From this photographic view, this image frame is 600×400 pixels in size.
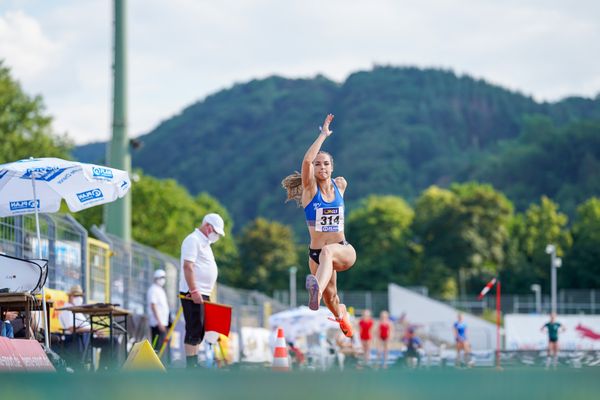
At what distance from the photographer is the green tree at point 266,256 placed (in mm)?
106938

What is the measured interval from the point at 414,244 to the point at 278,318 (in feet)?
258

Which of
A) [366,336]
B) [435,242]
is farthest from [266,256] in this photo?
[366,336]

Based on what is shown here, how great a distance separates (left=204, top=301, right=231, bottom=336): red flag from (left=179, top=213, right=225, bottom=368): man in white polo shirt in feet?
0.23

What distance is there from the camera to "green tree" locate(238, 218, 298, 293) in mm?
106938

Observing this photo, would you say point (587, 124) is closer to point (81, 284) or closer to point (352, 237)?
point (352, 237)

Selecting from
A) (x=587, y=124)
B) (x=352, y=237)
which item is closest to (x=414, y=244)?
(x=352, y=237)

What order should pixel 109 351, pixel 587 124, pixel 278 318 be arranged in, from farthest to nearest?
pixel 587 124 → pixel 278 318 → pixel 109 351

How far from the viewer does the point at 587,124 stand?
163 metres

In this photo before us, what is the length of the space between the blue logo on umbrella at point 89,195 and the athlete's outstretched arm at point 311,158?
3.23m

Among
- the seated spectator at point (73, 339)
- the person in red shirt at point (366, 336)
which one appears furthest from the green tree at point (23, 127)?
the seated spectator at point (73, 339)

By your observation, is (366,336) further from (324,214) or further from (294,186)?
(324,214)

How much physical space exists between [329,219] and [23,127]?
59591mm

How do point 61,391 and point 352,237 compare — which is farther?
point 352,237

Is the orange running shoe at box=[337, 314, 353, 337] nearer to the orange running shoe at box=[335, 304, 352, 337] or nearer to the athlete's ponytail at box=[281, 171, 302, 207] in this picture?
the orange running shoe at box=[335, 304, 352, 337]
